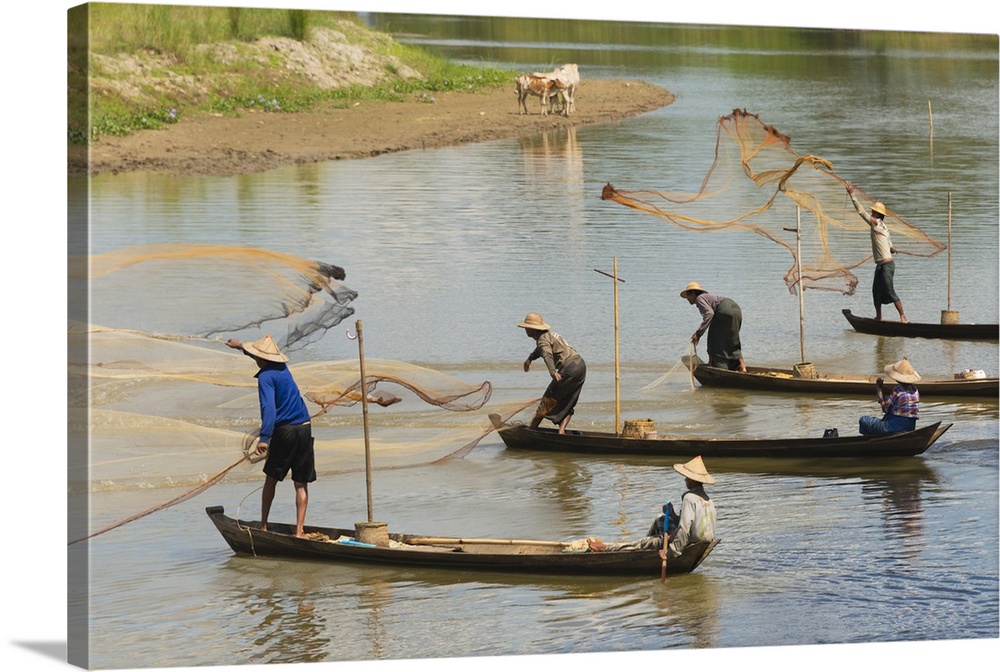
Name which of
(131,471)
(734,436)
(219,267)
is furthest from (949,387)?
(131,471)

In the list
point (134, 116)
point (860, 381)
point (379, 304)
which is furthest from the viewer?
point (379, 304)

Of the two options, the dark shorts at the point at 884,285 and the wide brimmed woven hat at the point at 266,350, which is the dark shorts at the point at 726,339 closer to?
the dark shorts at the point at 884,285

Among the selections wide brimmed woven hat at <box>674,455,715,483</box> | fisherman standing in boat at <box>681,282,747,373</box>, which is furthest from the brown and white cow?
wide brimmed woven hat at <box>674,455,715,483</box>

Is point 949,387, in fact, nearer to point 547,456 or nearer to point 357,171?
point 547,456

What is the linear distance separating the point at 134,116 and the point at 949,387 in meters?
5.96

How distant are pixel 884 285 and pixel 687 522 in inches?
257

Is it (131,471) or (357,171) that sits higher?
(357,171)

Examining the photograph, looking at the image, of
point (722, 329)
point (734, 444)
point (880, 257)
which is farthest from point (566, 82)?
point (734, 444)

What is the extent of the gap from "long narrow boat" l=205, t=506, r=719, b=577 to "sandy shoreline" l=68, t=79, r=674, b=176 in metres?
4.04

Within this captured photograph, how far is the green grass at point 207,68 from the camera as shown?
364 inches

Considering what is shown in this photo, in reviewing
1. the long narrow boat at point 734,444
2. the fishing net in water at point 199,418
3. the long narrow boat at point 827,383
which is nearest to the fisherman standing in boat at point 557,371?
the long narrow boat at point 734,444

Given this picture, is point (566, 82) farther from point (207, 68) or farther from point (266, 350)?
point (266, 350)

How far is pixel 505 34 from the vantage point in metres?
11.4

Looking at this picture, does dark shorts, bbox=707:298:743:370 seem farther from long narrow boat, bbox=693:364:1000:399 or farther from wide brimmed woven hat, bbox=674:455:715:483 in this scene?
wide brimmed woven hat, bbox=674:455:715:483
